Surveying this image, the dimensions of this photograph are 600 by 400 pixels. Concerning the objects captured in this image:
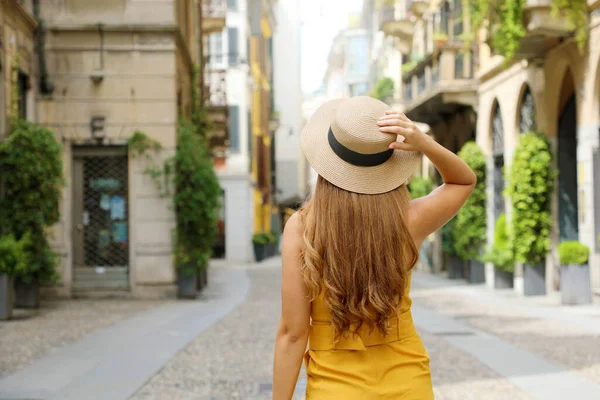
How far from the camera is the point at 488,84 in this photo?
19766 millimetres

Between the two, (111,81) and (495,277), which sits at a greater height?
(111,81)

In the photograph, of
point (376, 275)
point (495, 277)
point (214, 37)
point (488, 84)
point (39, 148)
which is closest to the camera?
point (376, 275)

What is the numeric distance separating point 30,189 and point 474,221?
32.0 ft

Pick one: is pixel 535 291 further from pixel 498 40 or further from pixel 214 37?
pixel 214 37

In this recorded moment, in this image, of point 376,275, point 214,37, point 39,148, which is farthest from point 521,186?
point 214,37

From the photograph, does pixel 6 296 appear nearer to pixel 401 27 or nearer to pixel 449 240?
pixel 449 240

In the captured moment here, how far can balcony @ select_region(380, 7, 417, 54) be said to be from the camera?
97.8 feet

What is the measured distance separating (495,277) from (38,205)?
8.90 meters

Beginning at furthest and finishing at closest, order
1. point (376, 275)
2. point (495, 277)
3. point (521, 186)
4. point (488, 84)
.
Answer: point (488, 84), point (495, 277), point (521, 186), point (376, 275)

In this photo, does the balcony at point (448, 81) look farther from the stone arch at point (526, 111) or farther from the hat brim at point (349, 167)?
the hat brim at point (349, 167)

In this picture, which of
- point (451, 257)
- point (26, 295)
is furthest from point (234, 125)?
point (26, 295)

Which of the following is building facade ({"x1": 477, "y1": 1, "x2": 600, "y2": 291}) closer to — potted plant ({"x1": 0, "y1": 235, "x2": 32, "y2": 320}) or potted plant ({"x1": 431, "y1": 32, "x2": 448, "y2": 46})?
potted plant ({"x1": 431, "y1": 32, "x2": 448, "y2": 46})

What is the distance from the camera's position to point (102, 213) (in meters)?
16.3

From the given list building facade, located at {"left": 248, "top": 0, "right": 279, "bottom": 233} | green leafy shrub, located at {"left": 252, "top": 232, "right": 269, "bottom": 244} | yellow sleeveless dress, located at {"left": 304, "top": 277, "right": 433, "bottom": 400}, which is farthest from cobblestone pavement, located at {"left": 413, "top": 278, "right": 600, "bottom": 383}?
building facade, located at {"left": 248, "top": 0, "right": 279, "bottom": 233}
